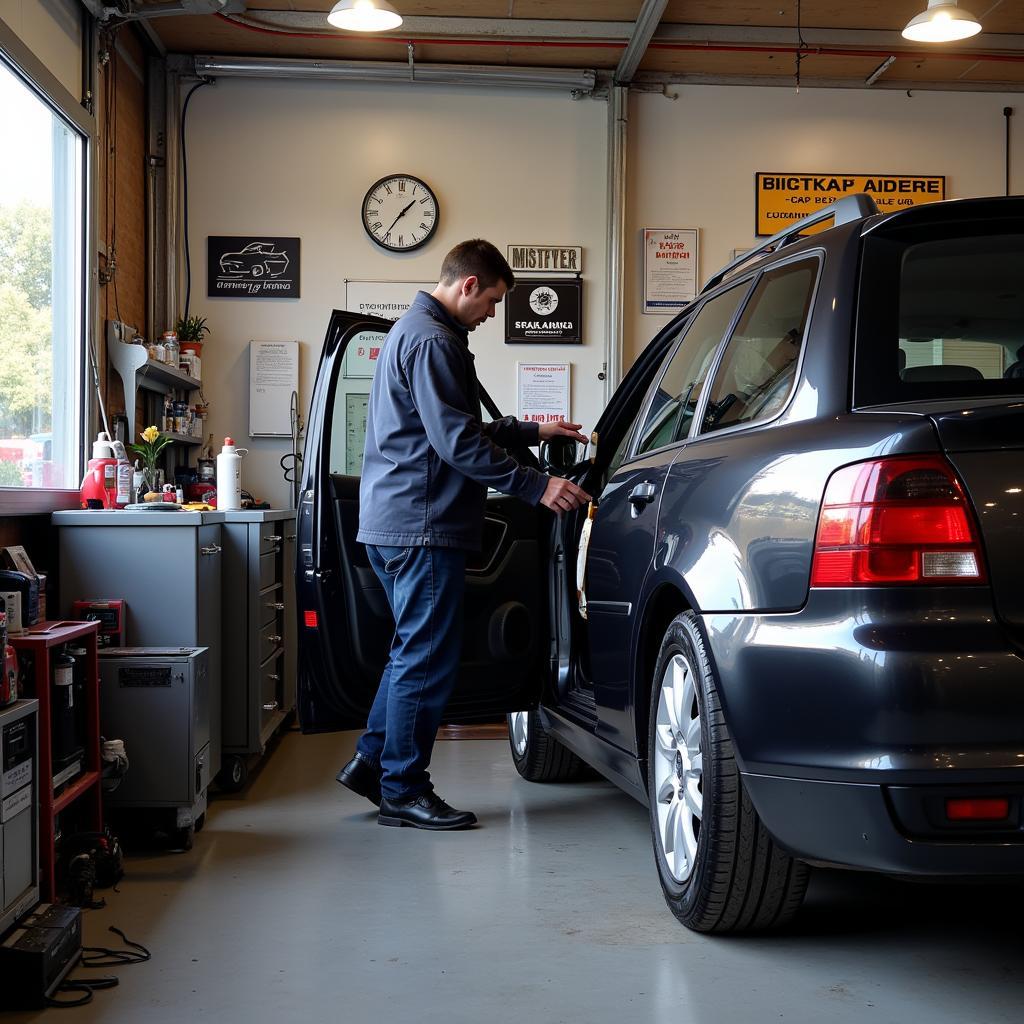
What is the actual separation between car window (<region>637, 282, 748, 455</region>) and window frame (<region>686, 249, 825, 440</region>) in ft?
0.21

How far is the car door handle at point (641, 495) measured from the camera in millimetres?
2577

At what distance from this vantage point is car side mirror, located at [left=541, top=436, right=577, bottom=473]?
3.36 meters

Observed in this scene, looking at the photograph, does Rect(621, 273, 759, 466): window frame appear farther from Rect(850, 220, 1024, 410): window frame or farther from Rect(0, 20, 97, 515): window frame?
Rect(0, 20, 97, 515): window frame

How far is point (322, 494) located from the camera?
3.46 meters

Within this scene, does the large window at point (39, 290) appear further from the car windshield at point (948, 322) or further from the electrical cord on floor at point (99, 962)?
the car windshield at point (948, 322)

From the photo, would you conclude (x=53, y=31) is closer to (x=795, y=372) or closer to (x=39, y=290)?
(x=39, y=290)

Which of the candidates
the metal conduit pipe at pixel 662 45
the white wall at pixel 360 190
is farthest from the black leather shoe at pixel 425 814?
the metal conduit pipe at pixel 662 45

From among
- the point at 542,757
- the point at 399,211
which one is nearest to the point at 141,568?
the point at 542,757

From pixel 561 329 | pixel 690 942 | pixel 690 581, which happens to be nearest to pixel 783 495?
pixel 690 581

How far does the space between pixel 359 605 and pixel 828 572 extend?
6.38 feet

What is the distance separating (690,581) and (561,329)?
14.6 ft

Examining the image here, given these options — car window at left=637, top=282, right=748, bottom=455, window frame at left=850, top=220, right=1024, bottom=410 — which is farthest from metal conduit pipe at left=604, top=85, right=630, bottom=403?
window frame at left=850, top=220, right=1024, bottom=410

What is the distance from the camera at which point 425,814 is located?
11.1ft

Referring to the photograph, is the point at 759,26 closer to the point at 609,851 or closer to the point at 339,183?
the point at 339,183
